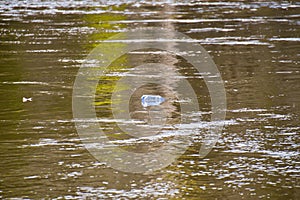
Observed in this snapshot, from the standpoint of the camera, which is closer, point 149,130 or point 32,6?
point 149,130

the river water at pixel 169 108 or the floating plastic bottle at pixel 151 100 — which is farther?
the floating plastic bottle at pixel 151 100

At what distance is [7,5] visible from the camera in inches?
1043

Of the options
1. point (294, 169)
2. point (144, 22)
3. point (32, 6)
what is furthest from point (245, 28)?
point (294, 169)

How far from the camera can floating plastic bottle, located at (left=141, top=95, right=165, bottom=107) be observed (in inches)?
479

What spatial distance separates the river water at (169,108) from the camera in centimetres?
845

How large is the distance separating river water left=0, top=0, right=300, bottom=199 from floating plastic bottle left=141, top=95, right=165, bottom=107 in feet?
1.76

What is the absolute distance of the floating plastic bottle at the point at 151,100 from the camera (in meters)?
12.2

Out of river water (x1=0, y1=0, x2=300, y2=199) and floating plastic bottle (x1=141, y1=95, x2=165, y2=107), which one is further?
floating plastic bottle (x1=141, y1=95, x2=165, y2=107)

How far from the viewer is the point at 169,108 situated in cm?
1191

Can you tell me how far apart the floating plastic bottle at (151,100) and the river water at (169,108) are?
54 cm

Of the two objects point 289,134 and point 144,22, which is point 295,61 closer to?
point 289,134

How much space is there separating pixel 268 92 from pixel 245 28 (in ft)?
24.1

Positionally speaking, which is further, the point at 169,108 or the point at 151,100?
the point at 151,100

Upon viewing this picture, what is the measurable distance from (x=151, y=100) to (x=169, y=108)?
1.59ft
